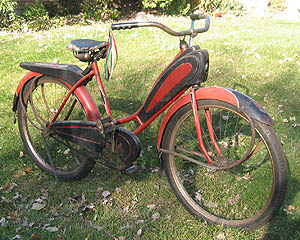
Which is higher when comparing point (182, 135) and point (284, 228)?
point (182, 135)

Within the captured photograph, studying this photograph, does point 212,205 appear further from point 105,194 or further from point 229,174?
point 105,194

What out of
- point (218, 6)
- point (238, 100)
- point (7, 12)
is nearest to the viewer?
point (238, 100)

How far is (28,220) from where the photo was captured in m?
2.74

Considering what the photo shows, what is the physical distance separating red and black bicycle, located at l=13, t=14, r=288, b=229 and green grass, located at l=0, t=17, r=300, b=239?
174 millimetres

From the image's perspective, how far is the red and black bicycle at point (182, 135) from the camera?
2219 millimetres

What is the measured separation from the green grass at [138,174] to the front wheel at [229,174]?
0.17m

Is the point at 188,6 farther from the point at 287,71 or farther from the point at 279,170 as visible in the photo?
the point at 279,170

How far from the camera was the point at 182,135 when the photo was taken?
3.45 m

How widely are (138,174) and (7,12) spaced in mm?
9336

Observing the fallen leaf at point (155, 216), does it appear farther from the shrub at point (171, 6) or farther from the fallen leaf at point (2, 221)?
the shrub at point (171, 6)

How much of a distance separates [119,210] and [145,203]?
24 centimetres

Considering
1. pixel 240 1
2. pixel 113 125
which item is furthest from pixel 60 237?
pixel 240 1

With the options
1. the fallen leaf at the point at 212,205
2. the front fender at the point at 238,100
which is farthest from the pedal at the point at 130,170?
the front fender at the point at 238,100

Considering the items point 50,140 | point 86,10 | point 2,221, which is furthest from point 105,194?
point 86,10
